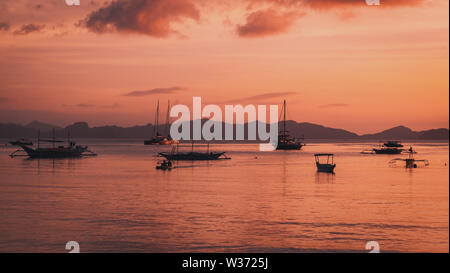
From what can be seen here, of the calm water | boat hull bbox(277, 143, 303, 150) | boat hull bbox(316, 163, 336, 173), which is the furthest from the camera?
boat hull bbox(277, 143, 303, 150)

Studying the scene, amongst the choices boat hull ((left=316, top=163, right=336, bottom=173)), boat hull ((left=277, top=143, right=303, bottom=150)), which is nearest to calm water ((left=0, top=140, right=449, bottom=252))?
boat hull ((left=316, top=163, right=336, bottom=173))

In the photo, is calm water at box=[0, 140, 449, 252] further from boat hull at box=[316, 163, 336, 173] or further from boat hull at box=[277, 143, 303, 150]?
boat hull at box=[277, 143, 303, 150]

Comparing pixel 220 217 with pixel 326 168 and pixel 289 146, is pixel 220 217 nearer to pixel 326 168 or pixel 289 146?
pixel 326 168

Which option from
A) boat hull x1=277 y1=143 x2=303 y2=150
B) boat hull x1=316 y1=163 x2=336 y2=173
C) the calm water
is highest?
boat hull x1=277 y1=143 x2=303 y2=150

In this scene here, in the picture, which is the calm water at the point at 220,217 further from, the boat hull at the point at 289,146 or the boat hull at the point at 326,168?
the boat hull at the point at 289,146

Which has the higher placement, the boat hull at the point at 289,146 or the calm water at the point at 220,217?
the boat hull at the point at 289,146

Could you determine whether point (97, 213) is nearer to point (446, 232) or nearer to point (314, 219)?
point (314, 219)

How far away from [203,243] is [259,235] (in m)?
2.99

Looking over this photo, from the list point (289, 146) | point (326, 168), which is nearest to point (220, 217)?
point (326, 168)

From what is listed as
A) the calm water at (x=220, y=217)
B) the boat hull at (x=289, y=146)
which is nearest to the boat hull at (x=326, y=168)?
the calm water at (x=220, y=217)

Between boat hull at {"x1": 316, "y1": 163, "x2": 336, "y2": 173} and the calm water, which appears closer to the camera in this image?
the calm water

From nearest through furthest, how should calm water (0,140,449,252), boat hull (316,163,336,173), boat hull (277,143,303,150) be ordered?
calm water (0,140,449,252) → boat hull (316,163,336,173) → boat hull (277,143,303,150)

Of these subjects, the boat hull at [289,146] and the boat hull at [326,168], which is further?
the boat hull at [289,146]
